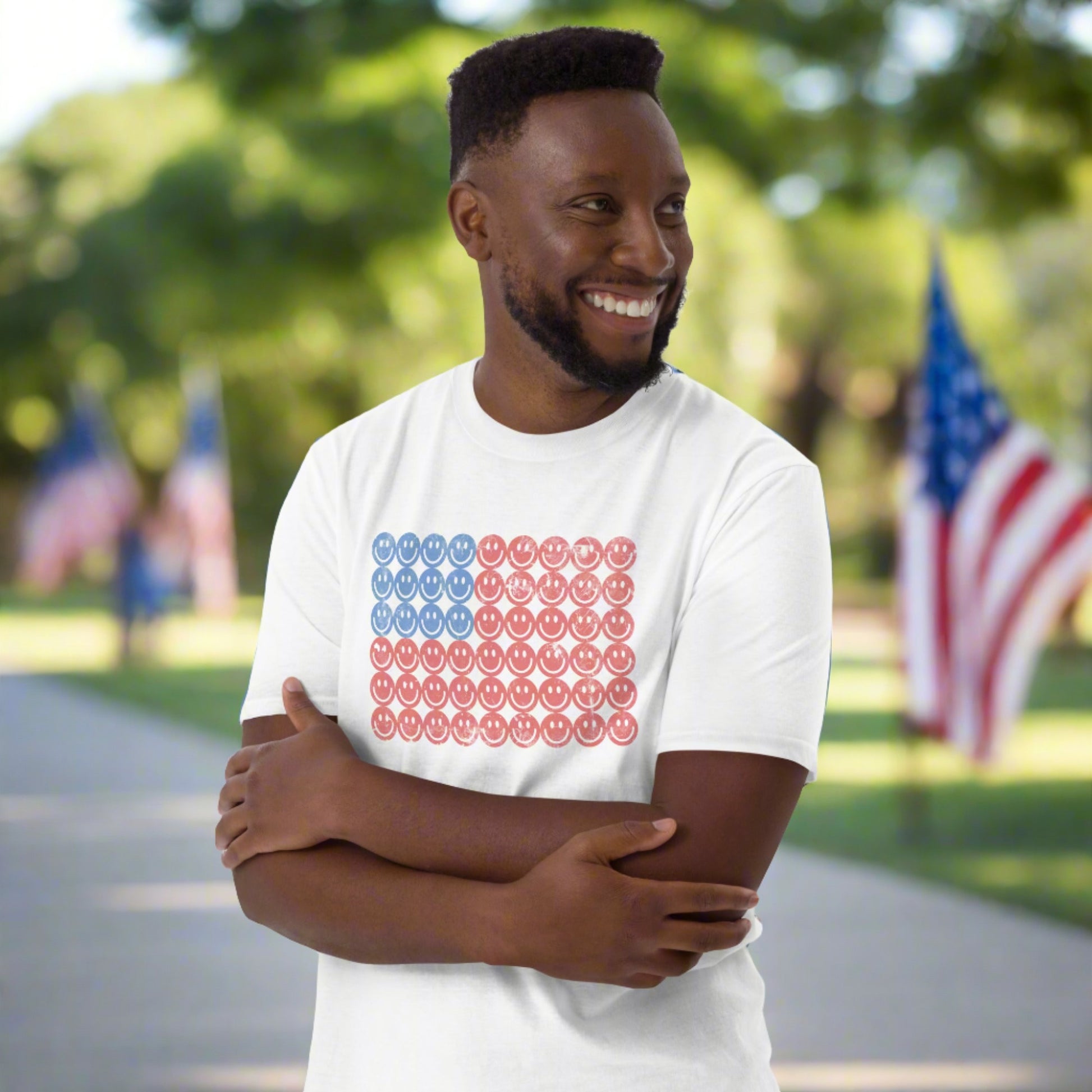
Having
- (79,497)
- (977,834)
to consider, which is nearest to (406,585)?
(977,834)

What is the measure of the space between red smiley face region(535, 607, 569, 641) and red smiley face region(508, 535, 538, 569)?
5cm

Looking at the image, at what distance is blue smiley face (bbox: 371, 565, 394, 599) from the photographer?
189 centimetres

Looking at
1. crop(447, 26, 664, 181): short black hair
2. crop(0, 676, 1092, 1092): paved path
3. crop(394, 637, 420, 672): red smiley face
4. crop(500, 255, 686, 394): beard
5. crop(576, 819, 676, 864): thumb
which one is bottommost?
crop(0, 676, 1092, 1092): paved path

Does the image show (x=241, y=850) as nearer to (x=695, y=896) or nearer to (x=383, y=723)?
(x=383, y=723)

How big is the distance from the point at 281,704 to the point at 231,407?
3673cm

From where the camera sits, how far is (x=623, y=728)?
180cm

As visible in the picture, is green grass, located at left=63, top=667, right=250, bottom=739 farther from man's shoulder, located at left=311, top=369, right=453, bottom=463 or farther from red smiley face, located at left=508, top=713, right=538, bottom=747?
red smiley face, located at left=508, top=713, right=538, bottom=747

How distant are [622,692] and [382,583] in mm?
287

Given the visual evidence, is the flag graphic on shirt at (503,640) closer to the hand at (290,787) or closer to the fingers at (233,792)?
the hand at (290,787)

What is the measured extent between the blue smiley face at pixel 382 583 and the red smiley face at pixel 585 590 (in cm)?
20

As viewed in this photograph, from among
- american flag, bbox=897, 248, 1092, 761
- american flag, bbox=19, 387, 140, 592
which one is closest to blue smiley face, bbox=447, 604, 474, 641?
american flag, bbox=897, 248, 1092, 761

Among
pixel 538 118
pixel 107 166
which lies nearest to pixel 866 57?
pixel 538 118

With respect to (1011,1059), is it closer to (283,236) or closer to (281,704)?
(281,704)

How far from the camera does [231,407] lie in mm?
38031
